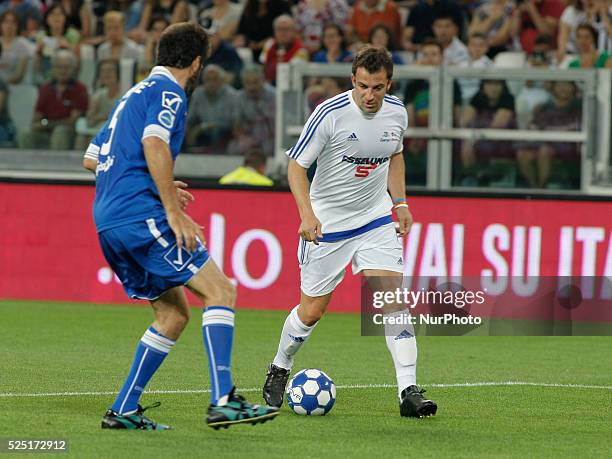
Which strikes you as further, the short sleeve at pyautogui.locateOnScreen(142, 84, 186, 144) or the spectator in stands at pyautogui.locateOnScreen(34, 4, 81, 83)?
the spectator in stands at pyautogui.locateOnScreen(34, 4, 81, 83)

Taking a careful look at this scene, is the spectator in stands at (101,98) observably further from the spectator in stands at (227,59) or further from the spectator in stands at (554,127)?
the spectator in stands at (554,127)

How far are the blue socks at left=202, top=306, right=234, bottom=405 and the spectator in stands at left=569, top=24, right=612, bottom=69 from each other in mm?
10248

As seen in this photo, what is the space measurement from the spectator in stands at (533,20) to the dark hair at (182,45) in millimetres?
11129

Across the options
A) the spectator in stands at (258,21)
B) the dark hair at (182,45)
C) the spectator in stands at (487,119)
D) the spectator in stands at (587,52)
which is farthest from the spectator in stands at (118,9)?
the dark hair at (182,45)

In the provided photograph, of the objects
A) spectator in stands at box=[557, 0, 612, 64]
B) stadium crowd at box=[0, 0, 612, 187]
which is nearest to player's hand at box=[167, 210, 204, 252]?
stadium crowd at box=[0, 0, 612, 187]

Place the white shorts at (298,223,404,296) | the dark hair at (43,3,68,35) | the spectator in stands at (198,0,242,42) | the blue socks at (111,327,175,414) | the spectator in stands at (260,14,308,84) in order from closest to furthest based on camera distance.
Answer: the blue socks at (111,327,175,414) → the white shorts at (298,223,404,296) → the spectator in stands at (260,14,308,84) → the spectator in stands at (198,0,242,42) → the dark hair at (43,3,68,35)

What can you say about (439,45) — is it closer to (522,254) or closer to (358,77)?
(522,254)

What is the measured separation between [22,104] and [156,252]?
9.94 meters

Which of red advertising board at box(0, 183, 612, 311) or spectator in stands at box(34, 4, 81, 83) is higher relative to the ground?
spectator in stands at box(34, 4, 81, 83)

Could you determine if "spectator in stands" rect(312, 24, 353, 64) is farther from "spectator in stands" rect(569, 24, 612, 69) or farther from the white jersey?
the white jersey

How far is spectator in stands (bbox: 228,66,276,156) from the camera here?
1591 centimetres

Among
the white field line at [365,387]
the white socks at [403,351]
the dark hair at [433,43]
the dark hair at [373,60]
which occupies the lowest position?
the white field line at [365,387]

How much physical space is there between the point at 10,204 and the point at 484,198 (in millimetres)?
5150

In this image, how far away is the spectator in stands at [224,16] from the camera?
17.9 m
